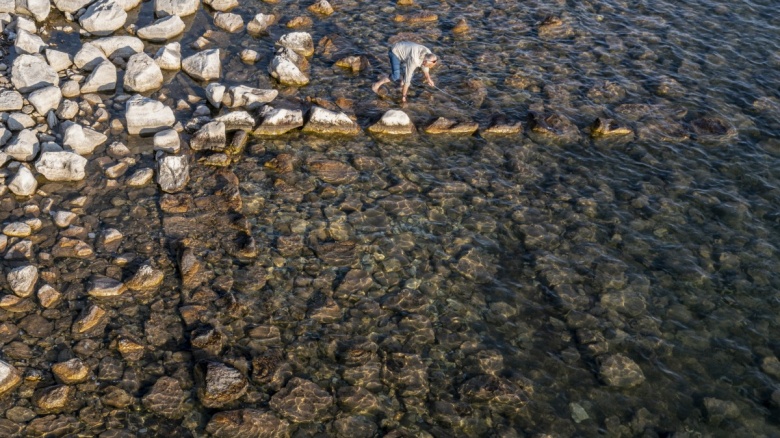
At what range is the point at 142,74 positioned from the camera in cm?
2127

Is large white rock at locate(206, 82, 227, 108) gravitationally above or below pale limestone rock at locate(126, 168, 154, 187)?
above

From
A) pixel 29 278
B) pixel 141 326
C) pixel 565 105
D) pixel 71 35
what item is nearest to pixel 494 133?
pixel 565 105

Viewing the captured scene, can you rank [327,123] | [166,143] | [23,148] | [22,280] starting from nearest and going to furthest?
[22,280], [23,148], [166,143], [327,123]

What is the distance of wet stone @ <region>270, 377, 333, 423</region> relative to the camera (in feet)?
43.6

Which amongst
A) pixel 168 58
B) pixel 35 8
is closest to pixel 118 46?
pixel 168 58

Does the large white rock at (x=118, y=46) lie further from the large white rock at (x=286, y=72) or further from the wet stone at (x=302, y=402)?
the wet stone at (x=302, y=402)

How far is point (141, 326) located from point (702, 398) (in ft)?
39.8

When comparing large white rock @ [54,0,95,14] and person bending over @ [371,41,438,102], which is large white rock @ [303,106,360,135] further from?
large white rock @ [54,0,95,14]

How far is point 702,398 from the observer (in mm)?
14164

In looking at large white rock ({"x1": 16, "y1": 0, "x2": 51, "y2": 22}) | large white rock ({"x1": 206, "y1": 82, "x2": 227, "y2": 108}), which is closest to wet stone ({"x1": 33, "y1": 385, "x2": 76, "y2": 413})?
large white rock ({"x1": 206, "y1": 82, "x2": 227, "y2": 108})

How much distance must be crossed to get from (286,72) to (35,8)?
31.5ft

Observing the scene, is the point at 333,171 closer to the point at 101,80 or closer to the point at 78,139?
the point at 78,139

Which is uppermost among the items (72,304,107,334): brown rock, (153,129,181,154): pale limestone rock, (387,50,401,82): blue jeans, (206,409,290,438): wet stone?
(387,50,401,82): blue jeans

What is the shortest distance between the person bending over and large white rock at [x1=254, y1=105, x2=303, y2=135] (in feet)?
10.9
